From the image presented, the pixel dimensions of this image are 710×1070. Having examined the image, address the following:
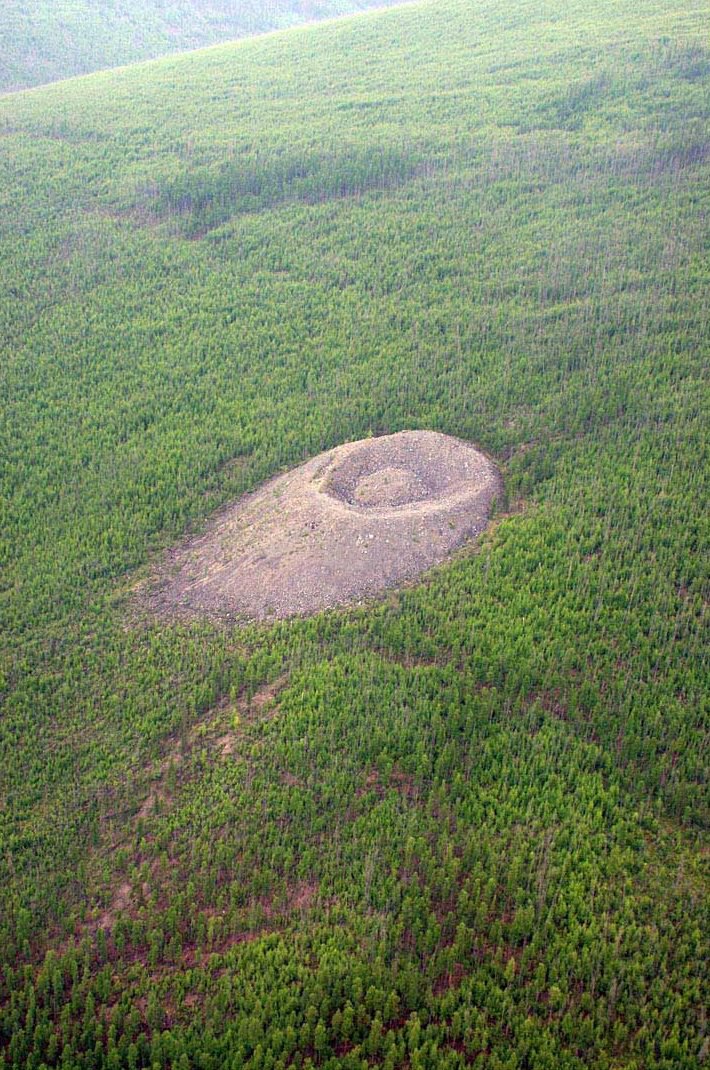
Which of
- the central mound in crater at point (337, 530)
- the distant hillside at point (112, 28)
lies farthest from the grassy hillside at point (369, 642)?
the distant hillside at point (112, 28)

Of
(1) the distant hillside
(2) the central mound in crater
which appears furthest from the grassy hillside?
(1) the distant hillside

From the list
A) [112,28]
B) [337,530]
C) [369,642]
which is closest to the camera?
[369,642]

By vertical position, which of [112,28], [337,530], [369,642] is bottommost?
[369,642]

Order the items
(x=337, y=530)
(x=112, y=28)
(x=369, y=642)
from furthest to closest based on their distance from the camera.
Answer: (x=112, y=28), (x=337, y=530), (x=369, y=642)

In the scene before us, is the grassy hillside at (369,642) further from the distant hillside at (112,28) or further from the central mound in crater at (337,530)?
the distant hillside at (112,28)

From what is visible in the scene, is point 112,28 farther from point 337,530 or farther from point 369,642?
point 369,642

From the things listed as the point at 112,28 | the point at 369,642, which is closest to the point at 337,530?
the point at 369,642
